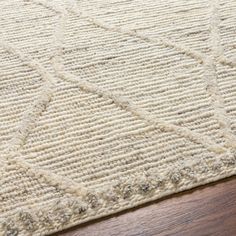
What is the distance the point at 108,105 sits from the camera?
0.95 m

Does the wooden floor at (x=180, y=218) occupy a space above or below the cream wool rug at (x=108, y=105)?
below

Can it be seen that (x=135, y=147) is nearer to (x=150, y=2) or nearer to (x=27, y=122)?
(x=27, y=122)

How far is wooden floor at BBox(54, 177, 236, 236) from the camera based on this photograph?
2.48ft

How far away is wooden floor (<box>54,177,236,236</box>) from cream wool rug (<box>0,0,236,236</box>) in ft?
0.06

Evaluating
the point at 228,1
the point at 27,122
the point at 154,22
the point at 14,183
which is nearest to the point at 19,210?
the point at 14,183

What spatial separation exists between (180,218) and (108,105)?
11.8 inches

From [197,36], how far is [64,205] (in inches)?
23.5

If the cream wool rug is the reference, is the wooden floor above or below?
below

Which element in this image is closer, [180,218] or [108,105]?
[180,218]

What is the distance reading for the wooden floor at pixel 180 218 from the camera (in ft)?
2.48

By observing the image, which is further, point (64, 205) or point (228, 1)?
point (228, 1)

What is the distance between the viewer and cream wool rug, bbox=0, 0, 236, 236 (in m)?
0.79

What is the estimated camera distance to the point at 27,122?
91 centimetres

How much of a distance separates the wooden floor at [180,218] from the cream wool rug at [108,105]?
0.02 m
